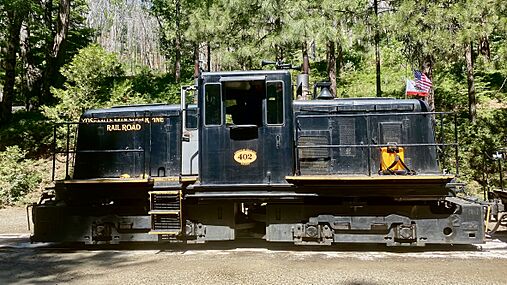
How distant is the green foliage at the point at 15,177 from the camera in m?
14.6

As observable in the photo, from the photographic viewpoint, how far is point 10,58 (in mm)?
20734

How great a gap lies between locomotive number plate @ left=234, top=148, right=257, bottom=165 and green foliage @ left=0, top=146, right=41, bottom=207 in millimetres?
11013

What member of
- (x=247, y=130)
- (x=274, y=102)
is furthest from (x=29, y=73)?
(x=274, y=102)

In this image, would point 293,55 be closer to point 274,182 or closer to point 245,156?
point 245,156

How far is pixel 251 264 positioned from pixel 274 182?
1.50 meters

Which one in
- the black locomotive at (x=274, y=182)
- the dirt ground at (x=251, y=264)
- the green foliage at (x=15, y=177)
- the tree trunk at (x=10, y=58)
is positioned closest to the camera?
the dirt ground at (x=251, y=264)

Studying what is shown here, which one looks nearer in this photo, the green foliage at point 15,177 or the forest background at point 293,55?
the forest background at point 293,55

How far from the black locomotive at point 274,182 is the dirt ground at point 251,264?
0.29 meters

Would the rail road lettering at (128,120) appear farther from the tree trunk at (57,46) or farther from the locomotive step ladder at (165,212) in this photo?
the tree trunk at (57,46)

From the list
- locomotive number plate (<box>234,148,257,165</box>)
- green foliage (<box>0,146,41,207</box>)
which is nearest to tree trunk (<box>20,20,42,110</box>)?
green foliage (<box>0,146,41,207</box>)

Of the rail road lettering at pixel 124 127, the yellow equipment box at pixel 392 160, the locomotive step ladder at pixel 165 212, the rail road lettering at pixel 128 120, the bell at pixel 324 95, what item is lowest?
the locomotive step ladder at pixel 165 212

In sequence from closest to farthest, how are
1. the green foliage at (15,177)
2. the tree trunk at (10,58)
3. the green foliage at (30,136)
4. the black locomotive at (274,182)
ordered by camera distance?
the black locomotive at (274,182), the green foliage at (15,177), the green foliage at (30,136), the tree trunk at (10,58)

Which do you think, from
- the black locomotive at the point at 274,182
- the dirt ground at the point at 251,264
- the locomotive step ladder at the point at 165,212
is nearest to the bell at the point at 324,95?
the black locomotive at the point at 274,182

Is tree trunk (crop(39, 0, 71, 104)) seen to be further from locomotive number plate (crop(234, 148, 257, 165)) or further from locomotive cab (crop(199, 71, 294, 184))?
locomotive number plate (crop(234, 148, 257, 165))
